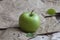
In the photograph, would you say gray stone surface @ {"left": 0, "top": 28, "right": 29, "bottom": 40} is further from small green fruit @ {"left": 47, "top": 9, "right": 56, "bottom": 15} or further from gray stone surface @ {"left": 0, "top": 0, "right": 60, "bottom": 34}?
small green fruit @ {"left": 47, "top": 9, "right": 56, "bottom": 15}

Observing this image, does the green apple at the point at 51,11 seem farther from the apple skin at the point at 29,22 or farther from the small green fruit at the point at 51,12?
the apple skin at the point at 29,22

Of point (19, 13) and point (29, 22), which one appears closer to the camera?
point (29, 22)

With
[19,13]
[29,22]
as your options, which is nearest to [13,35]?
[29,22]

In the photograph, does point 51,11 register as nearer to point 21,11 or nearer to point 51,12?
point 51,12

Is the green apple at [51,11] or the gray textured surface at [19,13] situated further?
the green apple at [51,11]

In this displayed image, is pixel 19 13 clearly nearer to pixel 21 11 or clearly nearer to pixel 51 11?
pixel 21 11

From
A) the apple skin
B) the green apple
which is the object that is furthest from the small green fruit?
the apple skin

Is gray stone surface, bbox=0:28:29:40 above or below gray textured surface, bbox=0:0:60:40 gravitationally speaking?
below

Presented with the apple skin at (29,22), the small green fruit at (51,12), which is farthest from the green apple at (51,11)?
the apple skin at (29,22)

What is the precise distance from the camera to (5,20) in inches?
46.4

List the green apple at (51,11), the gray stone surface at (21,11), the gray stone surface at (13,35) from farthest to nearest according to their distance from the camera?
the green apple at (51,11)
the gray stone surface at (21,11)
the gray stone surface at (13,35)

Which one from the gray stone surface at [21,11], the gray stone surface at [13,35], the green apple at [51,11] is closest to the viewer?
the gray stone surface at [13,35]

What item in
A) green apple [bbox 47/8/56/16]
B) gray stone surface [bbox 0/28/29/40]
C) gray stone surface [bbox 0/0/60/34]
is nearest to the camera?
gray stone surface [bbox 0/28/29/40]

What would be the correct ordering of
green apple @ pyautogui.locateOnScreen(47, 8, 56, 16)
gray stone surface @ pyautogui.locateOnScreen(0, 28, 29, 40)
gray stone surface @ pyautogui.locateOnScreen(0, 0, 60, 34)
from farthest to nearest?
green apple @ pyautogui.locateOnScreen(47, 8, 56, 16)
gray stone surface @ pyautogui.locateOnScreen(0, 0, 60, 34)
gray stone surface @ pyautogui.locateOnScreen(0, 28, 29, 40)
